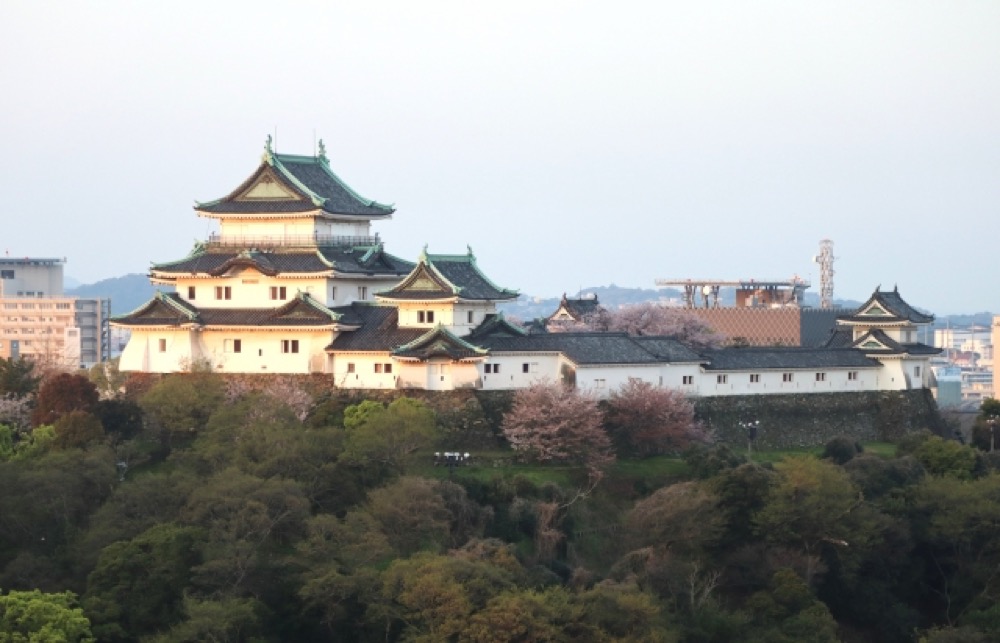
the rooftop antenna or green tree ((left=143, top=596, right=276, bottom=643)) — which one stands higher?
the rooftop antenna

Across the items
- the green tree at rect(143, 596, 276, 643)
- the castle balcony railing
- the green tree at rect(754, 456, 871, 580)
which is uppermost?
the castle balcony railing

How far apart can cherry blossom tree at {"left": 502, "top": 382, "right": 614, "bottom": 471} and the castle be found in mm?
2471

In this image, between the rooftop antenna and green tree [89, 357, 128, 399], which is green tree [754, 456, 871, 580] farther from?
the rooftop antenna

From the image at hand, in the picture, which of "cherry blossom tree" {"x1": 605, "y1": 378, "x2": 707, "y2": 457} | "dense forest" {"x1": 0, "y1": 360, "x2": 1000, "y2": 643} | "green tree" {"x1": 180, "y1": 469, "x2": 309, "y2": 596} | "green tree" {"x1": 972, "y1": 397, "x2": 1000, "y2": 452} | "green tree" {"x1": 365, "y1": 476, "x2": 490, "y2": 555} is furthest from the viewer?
"green tree" {"x1": 972, "y1": 397, "x2": 1000, "y2": 452}

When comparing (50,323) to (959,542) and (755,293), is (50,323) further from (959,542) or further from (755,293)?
(959,542)

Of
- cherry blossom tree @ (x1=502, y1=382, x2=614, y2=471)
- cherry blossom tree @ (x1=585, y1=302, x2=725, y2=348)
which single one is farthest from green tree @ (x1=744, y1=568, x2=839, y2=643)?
cherry blossom tree @ (x1=585, y1=302, x2=725, y2=348)

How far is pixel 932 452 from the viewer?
5816 cm

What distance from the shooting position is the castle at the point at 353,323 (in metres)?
57.5

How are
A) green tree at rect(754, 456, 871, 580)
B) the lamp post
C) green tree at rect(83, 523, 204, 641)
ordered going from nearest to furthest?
green tree at rect(83, 523, 204, 641)
green tree at rect(754, 456, 871, 580)
the lamp post

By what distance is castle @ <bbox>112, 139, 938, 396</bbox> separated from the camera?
5750cm

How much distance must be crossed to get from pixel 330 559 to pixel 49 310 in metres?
108

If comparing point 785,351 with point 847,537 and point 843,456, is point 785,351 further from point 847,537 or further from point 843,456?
point 847,537

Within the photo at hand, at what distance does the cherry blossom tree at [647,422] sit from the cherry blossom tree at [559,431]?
1693 millimetres

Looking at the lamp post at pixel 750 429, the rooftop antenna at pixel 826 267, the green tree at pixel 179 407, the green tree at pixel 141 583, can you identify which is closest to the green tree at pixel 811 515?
the lamp post at pixel 750 429
